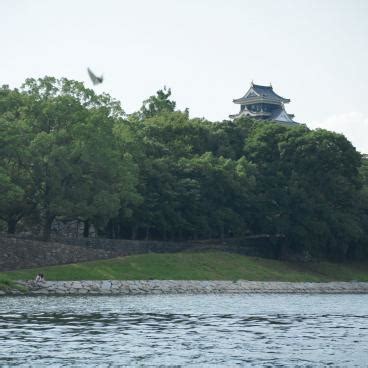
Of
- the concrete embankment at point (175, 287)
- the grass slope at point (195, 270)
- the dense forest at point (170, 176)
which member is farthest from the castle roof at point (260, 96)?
the concrete embankment at point (175, 287)

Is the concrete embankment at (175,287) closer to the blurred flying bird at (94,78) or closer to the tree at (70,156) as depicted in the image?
the tree at (70,156)

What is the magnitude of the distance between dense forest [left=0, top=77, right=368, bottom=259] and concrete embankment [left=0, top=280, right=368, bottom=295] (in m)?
10.3

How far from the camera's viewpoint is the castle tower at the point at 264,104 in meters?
168

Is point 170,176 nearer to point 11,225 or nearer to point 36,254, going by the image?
point 11,225

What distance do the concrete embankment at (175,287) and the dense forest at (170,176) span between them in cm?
1029

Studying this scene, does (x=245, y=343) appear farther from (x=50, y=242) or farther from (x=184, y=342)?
(x=50, y=242)

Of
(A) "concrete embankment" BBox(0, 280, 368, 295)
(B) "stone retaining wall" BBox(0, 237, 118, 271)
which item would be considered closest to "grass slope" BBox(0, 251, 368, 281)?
(B) "stone retaining wall" BBox(0, 237, 118, 271)

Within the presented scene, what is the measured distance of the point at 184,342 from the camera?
34812 millimetres

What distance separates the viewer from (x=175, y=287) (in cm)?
7744

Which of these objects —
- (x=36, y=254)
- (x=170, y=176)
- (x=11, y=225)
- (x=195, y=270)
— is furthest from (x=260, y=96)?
(x=36, y=254)

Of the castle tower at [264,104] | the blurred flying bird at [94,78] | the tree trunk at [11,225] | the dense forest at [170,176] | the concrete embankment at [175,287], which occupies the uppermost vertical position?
the castle tower at [264,104]

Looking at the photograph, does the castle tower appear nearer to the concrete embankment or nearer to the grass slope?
the grass slope

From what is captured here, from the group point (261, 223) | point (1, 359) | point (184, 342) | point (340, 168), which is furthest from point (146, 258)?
point (1, 359)

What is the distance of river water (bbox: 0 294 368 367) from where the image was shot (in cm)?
3023
